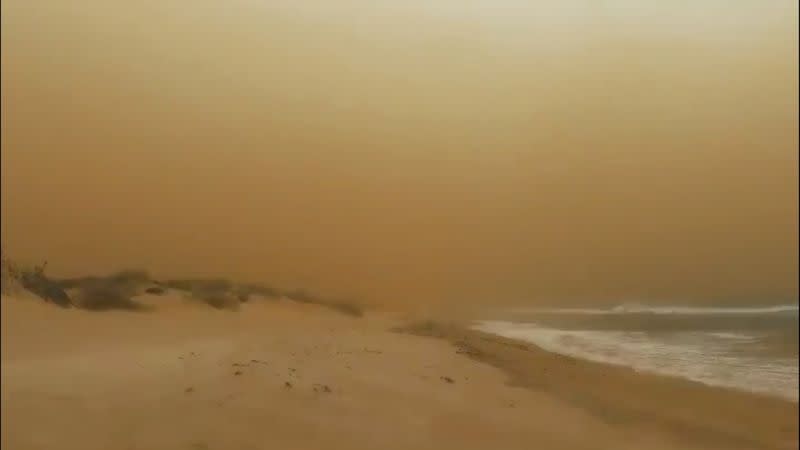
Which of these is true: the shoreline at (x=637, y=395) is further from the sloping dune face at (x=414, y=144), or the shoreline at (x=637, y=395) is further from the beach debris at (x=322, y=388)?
the beach debris at (x=322, y=388)

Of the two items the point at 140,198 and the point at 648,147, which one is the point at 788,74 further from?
the point at 140,198

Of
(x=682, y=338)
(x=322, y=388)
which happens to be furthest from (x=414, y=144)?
(x=682, y=338)

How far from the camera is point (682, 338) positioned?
1.90 meters

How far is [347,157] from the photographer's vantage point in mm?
1769

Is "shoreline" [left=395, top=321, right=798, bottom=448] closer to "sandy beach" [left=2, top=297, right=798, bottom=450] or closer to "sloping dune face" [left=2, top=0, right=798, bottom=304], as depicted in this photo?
"sandy beach" [left=2, top=297, right=798, bottom=450]

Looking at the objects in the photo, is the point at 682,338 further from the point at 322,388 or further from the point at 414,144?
the point at 322,388

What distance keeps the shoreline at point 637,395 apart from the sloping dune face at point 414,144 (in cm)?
18

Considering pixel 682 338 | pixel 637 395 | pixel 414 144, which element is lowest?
A: pixel 637 395

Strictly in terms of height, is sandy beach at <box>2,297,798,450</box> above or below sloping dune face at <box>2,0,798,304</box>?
below

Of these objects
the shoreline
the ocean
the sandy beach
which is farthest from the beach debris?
the ocean

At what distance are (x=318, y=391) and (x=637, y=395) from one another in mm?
720

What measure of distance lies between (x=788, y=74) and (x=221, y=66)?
1.65 meters

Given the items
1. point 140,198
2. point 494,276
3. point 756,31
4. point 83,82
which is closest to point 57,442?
point 140,198

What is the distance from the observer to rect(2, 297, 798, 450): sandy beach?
3.58 feet
